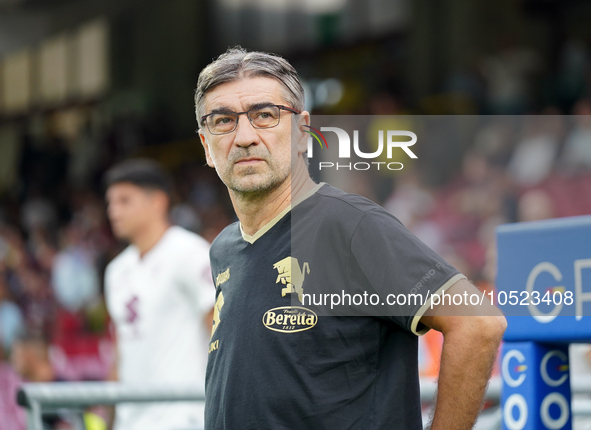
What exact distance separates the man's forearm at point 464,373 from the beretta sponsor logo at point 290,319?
0.96 feet

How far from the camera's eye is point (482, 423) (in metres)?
3.21

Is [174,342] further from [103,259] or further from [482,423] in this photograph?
[103,259]

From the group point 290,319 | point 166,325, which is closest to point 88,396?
point 166,325

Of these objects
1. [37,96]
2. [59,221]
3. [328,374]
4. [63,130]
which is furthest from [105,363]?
[37,96]

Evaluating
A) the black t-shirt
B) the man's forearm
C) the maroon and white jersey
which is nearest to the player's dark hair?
the maroon and white jersey

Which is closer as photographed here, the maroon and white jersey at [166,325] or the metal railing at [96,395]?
the metal railing at [96,395]

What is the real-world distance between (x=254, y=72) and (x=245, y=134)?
158mm

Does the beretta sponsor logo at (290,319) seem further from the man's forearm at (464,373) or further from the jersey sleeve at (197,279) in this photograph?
the jersey sleeve at (197,279)

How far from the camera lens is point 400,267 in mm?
1489

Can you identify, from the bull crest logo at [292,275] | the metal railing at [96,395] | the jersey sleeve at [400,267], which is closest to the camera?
the jersey sleeve at [400,267]

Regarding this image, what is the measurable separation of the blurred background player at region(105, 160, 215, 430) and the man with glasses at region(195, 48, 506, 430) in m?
1.74

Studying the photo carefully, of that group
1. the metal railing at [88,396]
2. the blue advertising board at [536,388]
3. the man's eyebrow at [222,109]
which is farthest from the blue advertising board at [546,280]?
the metal railing at [88,396]

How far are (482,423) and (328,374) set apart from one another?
1.94m

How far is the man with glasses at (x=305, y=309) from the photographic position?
1.49 m
